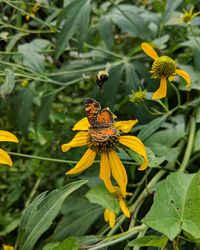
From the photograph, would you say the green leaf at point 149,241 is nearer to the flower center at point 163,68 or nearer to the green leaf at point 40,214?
the green leaf at point 40,214

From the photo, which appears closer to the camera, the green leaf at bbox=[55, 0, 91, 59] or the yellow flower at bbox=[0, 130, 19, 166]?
the yellow flower at bbox=[0, 130, 19, 166]

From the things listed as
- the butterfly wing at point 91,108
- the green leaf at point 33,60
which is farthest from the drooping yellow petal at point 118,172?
the green leaf at point 33,60

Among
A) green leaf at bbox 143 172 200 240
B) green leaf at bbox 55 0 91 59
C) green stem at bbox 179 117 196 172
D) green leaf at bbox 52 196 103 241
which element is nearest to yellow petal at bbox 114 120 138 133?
green leaf at bbox 143 172 200 240

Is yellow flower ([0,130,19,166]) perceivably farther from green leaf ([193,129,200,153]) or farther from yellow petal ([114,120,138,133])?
green leaf ([193,129,200,153])

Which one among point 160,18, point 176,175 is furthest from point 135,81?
point 176,175

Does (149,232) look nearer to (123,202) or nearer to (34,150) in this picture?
(123,202)

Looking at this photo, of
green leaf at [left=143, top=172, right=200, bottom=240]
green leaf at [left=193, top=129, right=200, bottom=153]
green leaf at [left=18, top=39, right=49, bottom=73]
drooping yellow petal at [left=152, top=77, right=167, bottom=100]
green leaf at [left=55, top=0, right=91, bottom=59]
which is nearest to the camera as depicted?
green leaf at [left=143, top=172, right=200, bottom=240]

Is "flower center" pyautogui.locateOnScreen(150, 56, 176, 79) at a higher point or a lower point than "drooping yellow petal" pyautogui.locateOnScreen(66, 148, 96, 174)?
higher
